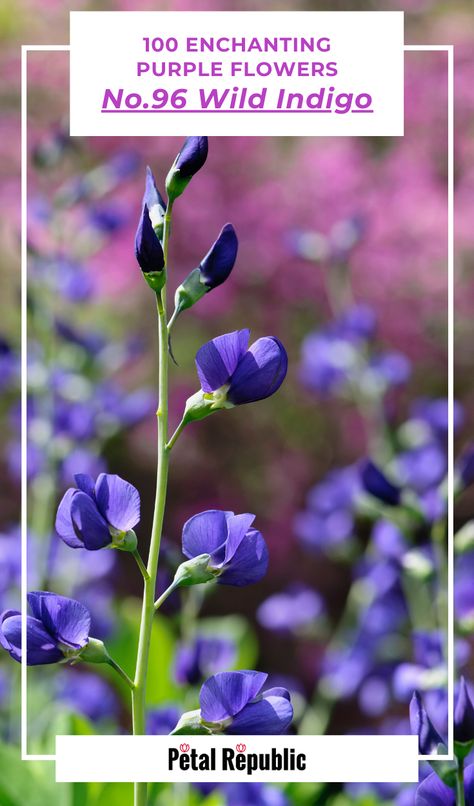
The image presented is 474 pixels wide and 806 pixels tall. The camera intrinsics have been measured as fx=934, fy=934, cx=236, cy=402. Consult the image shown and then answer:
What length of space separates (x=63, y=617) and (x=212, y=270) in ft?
0.65

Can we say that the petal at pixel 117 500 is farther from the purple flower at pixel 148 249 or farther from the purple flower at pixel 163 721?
the purple flower at pixel 163 721

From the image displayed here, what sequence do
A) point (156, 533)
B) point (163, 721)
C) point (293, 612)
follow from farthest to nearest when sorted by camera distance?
point (293, 612)
point (163, 721)
point (156, 533)

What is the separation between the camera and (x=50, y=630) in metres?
0.48

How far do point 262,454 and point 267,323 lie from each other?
28 cm

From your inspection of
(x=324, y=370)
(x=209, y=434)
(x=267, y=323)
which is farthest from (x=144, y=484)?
(x=324, y=370)

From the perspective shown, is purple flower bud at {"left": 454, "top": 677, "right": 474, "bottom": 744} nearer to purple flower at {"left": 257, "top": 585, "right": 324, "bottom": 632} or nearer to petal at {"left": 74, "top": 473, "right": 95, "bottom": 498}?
petal at {"left": 74, "top": 473, "right": 95, "bottom": 498}

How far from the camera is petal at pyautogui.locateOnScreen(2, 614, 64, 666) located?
478mm

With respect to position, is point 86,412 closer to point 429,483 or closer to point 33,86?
point 429,483

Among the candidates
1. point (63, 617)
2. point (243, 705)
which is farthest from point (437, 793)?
point (63, 617)

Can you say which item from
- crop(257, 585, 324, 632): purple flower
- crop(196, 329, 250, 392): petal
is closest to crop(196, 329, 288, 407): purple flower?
crop(196, 329, 250, 392): petal

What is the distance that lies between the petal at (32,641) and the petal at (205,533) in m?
0.08

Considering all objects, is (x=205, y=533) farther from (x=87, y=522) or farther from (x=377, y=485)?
(x=377, y=485)

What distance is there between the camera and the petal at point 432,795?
1.59 feet

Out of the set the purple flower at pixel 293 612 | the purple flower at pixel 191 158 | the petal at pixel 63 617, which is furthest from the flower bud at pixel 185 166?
the purple flower at pixel 293 612
